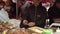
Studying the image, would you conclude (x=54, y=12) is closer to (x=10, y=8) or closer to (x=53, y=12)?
(x=53, y=12)

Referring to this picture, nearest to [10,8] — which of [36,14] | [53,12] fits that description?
[36,14]

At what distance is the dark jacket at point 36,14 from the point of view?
3.09ft

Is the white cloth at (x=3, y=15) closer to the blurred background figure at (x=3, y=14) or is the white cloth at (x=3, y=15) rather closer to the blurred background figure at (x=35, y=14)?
the blurred background figure at (x=3, y=14)

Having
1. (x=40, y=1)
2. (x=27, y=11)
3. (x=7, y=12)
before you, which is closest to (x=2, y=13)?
(x=7, y=12)

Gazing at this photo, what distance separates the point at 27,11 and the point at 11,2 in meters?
0.14

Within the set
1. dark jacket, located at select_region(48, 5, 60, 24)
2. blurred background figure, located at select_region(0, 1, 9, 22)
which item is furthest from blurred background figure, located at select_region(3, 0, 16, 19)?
dark jacket, located at select_region(48, 5, 60, 24)

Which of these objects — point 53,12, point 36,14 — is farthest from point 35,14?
point 53,12

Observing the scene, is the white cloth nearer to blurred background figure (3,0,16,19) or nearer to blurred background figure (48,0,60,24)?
blurred background figure (3,0,16,19)

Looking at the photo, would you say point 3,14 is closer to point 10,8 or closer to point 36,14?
point 10,8

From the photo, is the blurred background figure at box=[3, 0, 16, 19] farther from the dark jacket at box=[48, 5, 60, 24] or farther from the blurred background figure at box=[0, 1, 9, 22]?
the dark jacket at box=[48, 5, 60, 24]

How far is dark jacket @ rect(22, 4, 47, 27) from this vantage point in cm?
94

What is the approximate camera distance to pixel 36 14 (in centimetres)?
94

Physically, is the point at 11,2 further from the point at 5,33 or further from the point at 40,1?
the point at 5,33

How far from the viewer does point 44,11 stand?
952 mm
